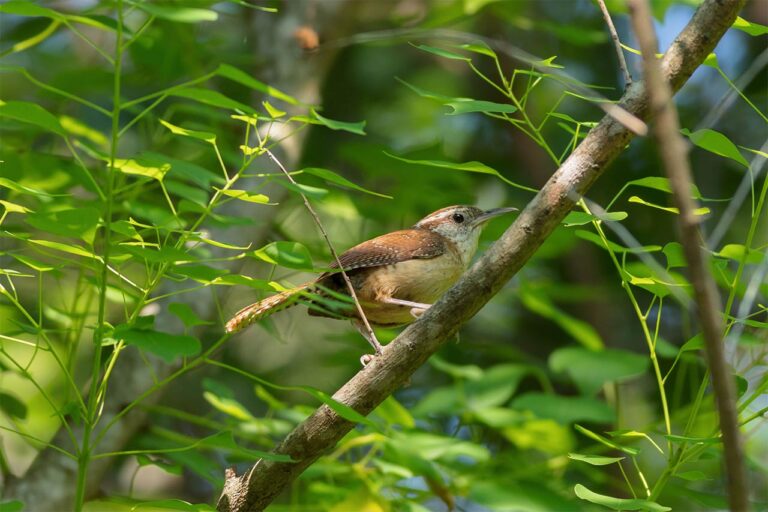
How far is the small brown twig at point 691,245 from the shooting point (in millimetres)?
1034

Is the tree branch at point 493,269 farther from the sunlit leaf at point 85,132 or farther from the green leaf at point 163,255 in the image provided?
the sunlit leaf at point 85,132

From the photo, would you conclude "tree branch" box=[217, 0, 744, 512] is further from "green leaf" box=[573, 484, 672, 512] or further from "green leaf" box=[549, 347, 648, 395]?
"green leaf" box=[549, 347, 648, 395]

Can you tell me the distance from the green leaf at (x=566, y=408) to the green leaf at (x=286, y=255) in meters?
1.47

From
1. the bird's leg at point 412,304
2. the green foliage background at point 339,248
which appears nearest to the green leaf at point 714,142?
the green foliage background at point 339,248

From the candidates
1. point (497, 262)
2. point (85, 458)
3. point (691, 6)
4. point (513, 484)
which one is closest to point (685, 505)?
point (513, 484)

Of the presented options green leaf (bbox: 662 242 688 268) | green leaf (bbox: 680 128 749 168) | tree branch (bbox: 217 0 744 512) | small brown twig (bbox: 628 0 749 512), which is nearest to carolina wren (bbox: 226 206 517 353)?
tree branch (bbox: 217 0 744 512)

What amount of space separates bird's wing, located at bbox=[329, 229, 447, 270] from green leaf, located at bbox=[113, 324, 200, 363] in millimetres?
1357

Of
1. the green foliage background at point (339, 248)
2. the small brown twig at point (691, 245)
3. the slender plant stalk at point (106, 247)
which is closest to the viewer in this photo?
the small brown twig at point (691, 245)

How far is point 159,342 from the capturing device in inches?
85.8

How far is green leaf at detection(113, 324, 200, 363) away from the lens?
84.1 inches

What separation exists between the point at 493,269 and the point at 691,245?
3.92ft

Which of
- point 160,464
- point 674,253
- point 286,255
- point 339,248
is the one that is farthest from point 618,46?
point 339,248

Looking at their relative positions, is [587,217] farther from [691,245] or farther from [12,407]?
[12,407]

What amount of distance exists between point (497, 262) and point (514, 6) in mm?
2888
